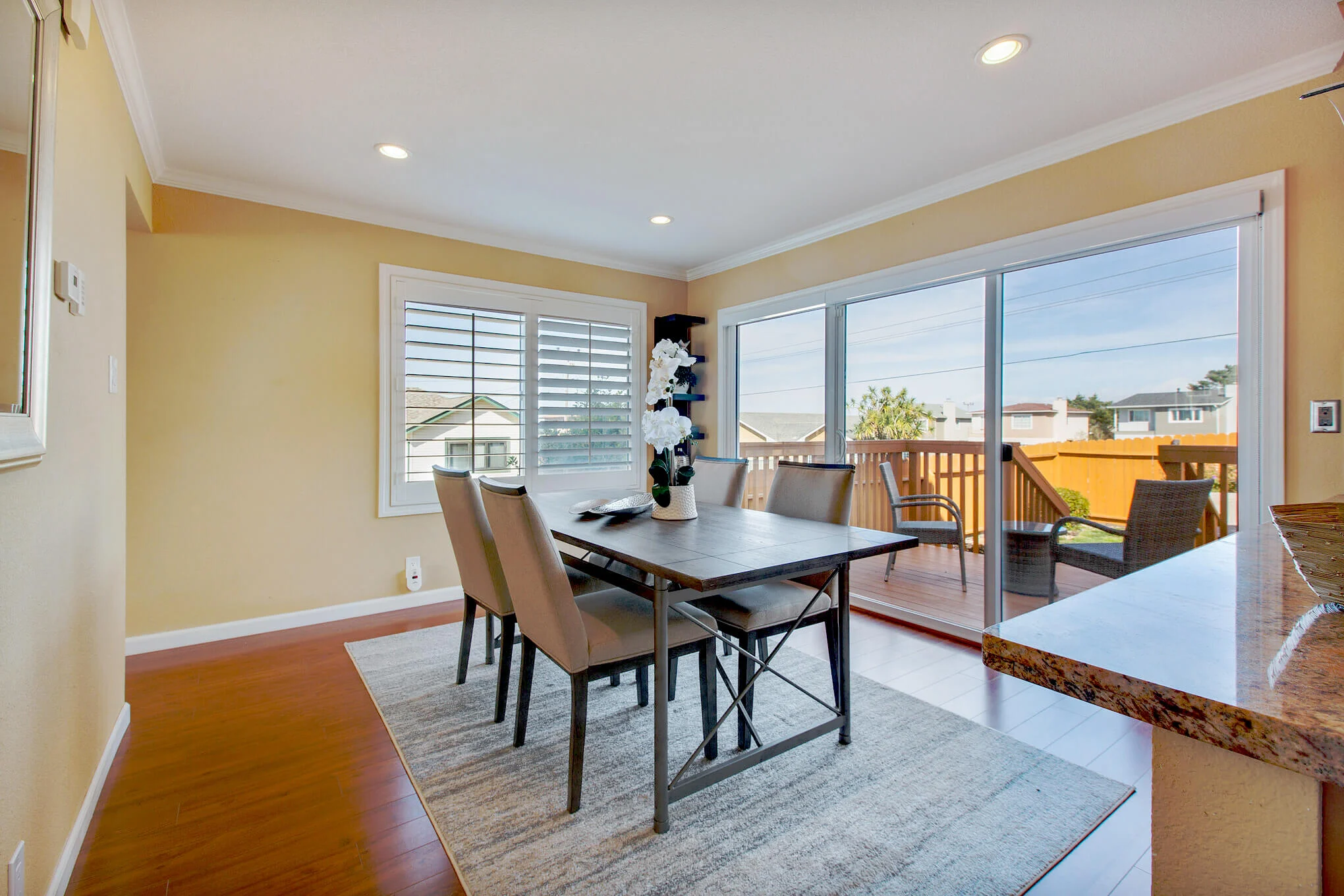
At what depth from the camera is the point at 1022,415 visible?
117 inches

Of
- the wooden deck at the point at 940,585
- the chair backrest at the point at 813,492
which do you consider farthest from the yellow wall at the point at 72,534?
the wooden deck at the point at 940,585

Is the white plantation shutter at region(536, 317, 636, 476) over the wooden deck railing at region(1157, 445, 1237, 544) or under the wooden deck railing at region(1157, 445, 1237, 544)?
over

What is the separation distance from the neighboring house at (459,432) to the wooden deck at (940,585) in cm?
240

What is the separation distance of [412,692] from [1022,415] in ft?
10.1

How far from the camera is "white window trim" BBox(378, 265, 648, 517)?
3660 mm

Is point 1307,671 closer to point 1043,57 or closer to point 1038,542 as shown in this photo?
point 1043,57

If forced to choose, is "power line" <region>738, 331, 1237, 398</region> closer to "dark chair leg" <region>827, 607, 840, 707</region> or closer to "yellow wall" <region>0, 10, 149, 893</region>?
"dark chair leg" <region>827, 607, 840, 707</region>

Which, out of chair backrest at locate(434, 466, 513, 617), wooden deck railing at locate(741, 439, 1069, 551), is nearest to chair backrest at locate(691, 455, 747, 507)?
wooden deck railing at locate(741, 439, 1069, 551)

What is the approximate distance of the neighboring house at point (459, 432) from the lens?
3768 millimetres

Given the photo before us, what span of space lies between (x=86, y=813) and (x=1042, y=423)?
3.79 metres

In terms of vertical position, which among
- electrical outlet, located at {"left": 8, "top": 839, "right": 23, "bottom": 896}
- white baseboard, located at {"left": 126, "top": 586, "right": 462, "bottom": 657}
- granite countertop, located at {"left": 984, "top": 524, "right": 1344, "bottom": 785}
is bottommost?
white baseboard, located at {"left": 126, "top": 586, "right": 462, "bottom": 657}

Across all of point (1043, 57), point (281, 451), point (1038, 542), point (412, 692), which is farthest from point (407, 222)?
point (1038, 542)

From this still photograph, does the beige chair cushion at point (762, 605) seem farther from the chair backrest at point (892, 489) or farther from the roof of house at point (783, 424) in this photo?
the roof of house at point (783, 424)

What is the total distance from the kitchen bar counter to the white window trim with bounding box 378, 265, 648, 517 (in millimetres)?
3668
